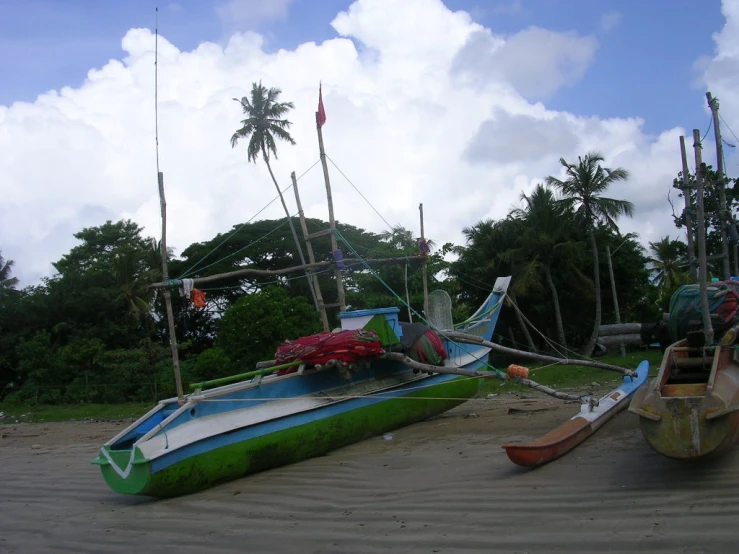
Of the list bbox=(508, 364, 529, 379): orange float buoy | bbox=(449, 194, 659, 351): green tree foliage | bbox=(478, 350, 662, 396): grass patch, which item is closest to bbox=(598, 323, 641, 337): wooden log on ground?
bbox=(478, 350, 662, 396): grass patch

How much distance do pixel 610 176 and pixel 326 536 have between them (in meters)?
27.6

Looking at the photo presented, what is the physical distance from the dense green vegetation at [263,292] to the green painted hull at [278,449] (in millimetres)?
10281

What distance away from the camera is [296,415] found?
356 inches

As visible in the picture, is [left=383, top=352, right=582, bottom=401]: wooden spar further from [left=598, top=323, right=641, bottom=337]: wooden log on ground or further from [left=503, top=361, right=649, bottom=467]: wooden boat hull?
[left=598, top=323, right=641, bottom=337]: wooden log on ground

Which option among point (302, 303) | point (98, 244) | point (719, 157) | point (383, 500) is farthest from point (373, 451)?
point (98, 244)

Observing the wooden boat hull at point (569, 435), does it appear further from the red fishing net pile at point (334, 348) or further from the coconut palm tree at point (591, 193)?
the coconut palm tree at point (591, 193)

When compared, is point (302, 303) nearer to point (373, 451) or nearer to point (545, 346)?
point (373, 451)

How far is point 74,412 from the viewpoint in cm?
1975

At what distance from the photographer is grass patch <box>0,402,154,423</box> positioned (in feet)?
61.2

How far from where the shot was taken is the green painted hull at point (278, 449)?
752cm

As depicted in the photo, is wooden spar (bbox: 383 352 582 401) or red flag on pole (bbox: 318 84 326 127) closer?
wooden spar (bbox: 383 352 582 401)

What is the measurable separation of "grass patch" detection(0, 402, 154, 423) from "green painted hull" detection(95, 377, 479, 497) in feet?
31.5

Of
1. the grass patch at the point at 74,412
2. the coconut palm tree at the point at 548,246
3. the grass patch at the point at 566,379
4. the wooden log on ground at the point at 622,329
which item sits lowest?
the grass patch at the point at 566,379

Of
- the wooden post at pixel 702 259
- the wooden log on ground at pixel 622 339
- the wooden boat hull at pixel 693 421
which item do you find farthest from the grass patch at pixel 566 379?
the wooden boat hull at pixel 693 421
